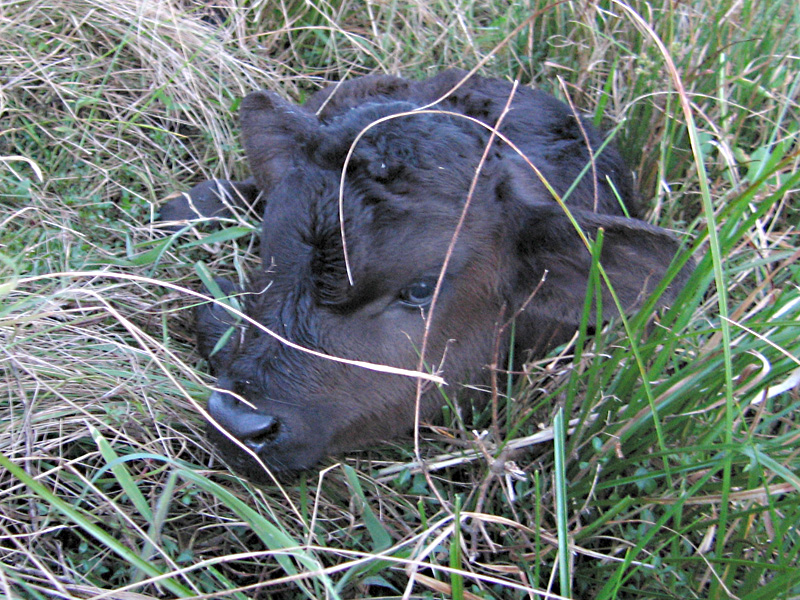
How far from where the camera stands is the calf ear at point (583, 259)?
2521 millimetres

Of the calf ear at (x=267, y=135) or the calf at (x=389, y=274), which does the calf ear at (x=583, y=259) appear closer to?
the calf at (x=389, y=274)

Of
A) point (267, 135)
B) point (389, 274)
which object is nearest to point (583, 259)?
point (389, 274)

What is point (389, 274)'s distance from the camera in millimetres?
2506

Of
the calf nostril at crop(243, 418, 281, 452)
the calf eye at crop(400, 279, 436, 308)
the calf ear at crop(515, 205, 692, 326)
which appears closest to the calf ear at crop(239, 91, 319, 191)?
the calf eye at crop(400, 279, 436, 308)

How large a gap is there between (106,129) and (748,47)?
11.5 ft

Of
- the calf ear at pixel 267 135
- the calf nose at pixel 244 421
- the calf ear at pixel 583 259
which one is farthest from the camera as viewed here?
the calf ear at pixel 267 135

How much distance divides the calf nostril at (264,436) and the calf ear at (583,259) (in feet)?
3.50

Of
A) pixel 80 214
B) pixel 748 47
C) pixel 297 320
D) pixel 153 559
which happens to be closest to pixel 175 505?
pixel 153 559

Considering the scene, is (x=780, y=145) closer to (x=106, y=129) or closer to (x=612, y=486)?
(x=612, y=486)

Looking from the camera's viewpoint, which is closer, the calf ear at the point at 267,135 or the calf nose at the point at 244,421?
the calf nose at the point at 244,421

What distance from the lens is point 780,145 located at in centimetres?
319

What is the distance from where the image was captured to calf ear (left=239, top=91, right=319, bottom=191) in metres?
3.39

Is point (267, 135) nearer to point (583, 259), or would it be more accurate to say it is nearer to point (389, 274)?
point (389, 274)

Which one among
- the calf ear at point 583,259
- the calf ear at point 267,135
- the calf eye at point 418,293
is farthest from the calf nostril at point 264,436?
the calf ear at point 267,135
